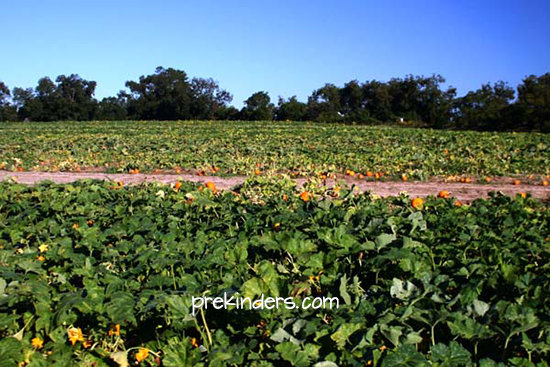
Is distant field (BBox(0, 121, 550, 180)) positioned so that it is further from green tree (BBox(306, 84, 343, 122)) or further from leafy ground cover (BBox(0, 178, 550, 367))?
green tree (BBox(306, 84, 343, 122))

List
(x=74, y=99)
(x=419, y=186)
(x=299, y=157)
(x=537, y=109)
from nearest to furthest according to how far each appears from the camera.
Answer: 1. (x=419, y=186)
2. (x=299, y=157)
3. (x=537, y=109)
4. (x=74, y=99)

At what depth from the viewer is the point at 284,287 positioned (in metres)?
2.86

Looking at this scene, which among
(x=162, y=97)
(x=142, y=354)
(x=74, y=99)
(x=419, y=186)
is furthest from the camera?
(x=74, y=99)

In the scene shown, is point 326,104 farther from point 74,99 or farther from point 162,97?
point 74,99

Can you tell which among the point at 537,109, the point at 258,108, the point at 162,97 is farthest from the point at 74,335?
the point at 162,97

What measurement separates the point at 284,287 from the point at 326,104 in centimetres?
5754

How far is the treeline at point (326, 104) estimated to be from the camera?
113ft

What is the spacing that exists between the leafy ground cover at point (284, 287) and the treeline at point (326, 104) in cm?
3053

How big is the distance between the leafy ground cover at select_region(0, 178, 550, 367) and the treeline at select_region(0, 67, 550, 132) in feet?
100

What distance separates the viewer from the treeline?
34.5 metres

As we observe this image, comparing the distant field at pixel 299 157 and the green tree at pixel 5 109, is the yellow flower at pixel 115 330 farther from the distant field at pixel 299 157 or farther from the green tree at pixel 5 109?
the green tree at pixel 5 109

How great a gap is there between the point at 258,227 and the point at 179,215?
3.25ft

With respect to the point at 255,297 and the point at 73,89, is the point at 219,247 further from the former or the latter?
the point at 73,89

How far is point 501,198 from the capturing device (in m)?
5.33
